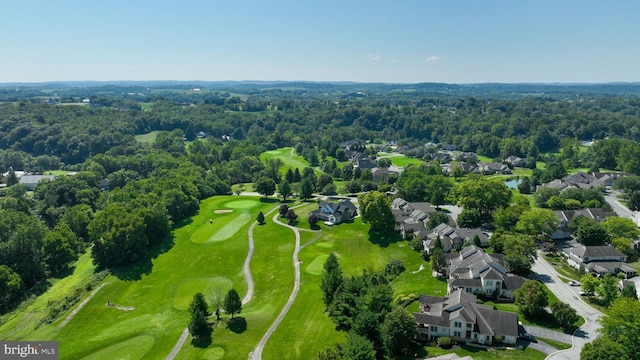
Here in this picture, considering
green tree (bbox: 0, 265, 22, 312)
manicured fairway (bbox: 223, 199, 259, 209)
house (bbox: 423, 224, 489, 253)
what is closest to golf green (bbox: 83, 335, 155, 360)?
green tree (bbox: 0, 265, 22, 312)

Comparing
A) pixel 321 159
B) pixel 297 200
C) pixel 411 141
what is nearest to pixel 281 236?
pixel 297 200

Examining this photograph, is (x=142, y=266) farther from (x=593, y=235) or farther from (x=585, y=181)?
(x=585, y=181)

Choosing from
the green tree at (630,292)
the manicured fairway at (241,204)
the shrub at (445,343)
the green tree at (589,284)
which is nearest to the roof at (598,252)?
the green tree at (589,284)

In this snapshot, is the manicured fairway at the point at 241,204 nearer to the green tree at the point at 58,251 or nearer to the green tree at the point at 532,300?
the green tree at the point at 58,251

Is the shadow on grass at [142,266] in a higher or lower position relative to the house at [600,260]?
lower

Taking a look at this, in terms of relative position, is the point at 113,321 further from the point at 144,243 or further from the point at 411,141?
the point at 411,141

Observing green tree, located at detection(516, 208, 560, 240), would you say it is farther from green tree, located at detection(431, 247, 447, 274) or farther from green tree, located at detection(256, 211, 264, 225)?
green tree, located at detection(256, 211, 264, 225)

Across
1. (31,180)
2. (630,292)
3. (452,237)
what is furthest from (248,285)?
(31,180)
